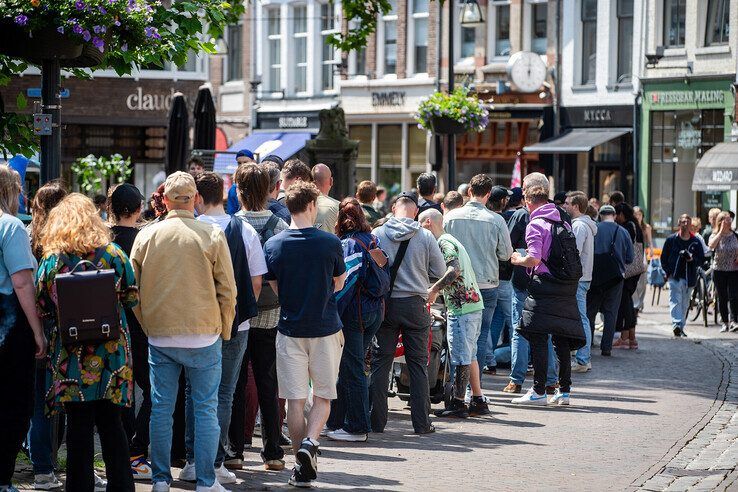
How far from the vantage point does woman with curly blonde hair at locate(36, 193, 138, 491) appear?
7.15 metres

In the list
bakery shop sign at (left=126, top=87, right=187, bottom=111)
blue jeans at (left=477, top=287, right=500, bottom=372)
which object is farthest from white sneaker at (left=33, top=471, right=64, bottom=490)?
bakery shop sign at (left=126, top=87, right=187, bottom=111)

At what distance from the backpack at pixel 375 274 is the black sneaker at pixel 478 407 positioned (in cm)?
205

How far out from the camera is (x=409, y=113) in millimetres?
36156

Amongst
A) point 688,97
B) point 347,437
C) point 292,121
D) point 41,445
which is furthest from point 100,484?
point 292,121

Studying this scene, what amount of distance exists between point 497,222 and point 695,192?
61.8 feet

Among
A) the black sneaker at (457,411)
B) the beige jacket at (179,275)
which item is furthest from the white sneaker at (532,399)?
the beige jacket at (179,275)

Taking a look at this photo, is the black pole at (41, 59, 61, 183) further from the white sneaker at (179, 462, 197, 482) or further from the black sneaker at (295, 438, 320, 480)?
the black sneaker at (295, 438, 320, 480)

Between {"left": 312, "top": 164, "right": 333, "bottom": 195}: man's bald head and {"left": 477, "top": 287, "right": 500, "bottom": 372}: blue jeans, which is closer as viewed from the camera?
{"left": 312, "top": 164, "right": 333, "bottom": 195}: man's bald head

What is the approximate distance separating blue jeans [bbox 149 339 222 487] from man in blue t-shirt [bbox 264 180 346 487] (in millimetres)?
857

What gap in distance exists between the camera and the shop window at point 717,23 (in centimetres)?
2939

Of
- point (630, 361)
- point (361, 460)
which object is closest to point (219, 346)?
point (361, 460)

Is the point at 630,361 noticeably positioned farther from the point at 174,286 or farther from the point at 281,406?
the point at 174,286

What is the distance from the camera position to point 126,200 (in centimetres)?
846

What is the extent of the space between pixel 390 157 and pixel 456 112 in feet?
46.7
